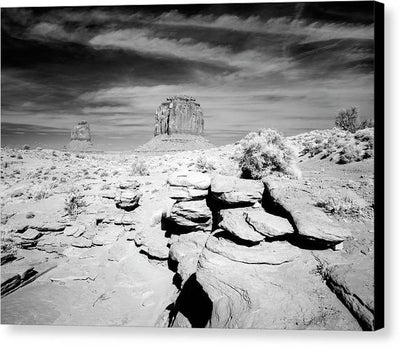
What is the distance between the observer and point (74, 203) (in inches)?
196

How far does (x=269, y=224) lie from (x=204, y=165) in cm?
203

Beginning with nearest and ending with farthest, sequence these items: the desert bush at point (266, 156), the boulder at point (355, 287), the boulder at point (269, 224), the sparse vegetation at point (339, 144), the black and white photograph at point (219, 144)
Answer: the boulder at point (355, 287), the black and white photograph at point (219, 144), the boulder at point (269, 224), the sparse vegetation at point (339, 144), the desert bush at point (266, 156)

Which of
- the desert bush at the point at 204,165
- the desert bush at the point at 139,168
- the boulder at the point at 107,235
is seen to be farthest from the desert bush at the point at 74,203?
the desert bush at the point at 204,165

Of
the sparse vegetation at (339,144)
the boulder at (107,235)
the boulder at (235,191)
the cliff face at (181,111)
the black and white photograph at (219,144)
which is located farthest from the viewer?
the boulder at (107,235)

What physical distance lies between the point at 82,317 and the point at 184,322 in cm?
145

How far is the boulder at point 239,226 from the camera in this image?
325 centimetres

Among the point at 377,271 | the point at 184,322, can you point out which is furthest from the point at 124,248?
the point at 377,271

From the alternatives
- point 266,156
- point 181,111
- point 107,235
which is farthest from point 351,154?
point 107,235

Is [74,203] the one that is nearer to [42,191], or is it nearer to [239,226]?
Result: [42,191]

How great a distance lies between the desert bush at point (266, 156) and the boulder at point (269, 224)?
110 centimetres

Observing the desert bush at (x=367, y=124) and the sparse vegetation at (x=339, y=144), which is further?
the sparse vegetation at (x=339, y=144)

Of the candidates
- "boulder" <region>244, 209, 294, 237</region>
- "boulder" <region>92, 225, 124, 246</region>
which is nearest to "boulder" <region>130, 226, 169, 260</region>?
"boulder" <region>92, 225, 124, 246</region>

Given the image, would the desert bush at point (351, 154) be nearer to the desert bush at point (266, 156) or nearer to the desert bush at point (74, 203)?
the desert bush at point (266, 156)

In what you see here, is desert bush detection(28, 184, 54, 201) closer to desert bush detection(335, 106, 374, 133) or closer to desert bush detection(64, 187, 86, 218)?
desert bush detection(64, 187, 86, 218)
